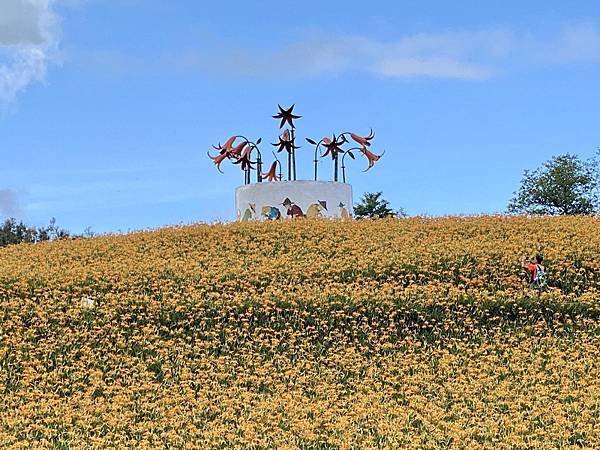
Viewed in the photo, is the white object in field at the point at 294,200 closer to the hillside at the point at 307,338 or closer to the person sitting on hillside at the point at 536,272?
the hillside at the point at 307,338

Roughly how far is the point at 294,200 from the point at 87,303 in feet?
26.3

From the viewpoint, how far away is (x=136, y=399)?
9852 millimetres

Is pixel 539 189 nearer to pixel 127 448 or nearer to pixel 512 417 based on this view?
pixel 512 417

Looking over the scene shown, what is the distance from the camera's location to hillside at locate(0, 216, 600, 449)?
839cm

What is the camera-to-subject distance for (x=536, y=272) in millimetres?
13836

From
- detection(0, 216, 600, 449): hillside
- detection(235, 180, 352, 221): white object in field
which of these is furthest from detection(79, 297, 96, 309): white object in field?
detection(235, 180, 352, 221): white object in field

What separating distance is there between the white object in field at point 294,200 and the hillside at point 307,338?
7.66 feet

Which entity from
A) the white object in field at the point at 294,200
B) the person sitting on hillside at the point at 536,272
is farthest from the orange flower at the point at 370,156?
the person sitting on hillside at the point at 536,272

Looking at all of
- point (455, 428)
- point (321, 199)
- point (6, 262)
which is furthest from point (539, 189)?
point (455, 428)

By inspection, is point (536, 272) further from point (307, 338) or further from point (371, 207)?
point (371, 207)

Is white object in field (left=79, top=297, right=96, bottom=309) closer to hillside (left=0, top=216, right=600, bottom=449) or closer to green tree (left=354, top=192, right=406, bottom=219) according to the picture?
hillside (left=0, top=216, right=600, bottom=449)

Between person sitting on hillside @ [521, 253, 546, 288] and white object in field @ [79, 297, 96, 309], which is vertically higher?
person sitting on hillside @ [521, 253, 546, 288]

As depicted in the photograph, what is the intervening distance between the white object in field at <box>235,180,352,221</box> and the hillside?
7.66ft

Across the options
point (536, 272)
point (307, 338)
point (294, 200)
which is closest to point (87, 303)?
Answer: point (307, 338)
